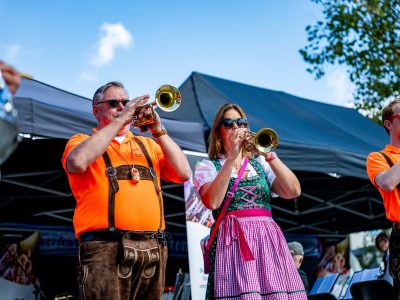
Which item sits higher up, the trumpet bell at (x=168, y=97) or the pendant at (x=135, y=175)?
the trumpet bell at (x=168, y=97)

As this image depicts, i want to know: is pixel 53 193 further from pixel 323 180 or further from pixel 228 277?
pixel 228 277

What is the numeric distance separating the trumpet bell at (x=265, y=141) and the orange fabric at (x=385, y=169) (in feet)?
2.60

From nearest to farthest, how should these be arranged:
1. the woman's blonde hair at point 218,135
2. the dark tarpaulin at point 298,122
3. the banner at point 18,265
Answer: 1. the woman's blonde hair at point 218,135
2. the dark tarpaulin at point 298,122
3. the banner at point 18,265

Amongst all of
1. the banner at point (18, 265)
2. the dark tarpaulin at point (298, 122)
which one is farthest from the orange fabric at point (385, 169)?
the banner at point (18, 265)

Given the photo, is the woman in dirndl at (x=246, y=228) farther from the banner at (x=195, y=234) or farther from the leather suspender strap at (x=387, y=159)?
the banner at (x=195, y=234)

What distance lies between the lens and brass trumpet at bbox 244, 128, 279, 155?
12.1 feet

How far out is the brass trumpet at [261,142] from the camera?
12.1 ft

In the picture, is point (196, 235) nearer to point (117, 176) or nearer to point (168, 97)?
point (168, 97)

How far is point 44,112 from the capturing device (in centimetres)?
492

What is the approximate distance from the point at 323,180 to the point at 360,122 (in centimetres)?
112

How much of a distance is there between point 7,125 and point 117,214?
1659 mm

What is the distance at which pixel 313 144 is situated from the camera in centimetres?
687

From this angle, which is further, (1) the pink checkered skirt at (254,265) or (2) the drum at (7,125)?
(1) the pink checkered skirt at (254,265)

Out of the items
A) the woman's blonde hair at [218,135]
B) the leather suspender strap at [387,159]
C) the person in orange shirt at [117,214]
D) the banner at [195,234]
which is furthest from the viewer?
the banner at [195,234]
